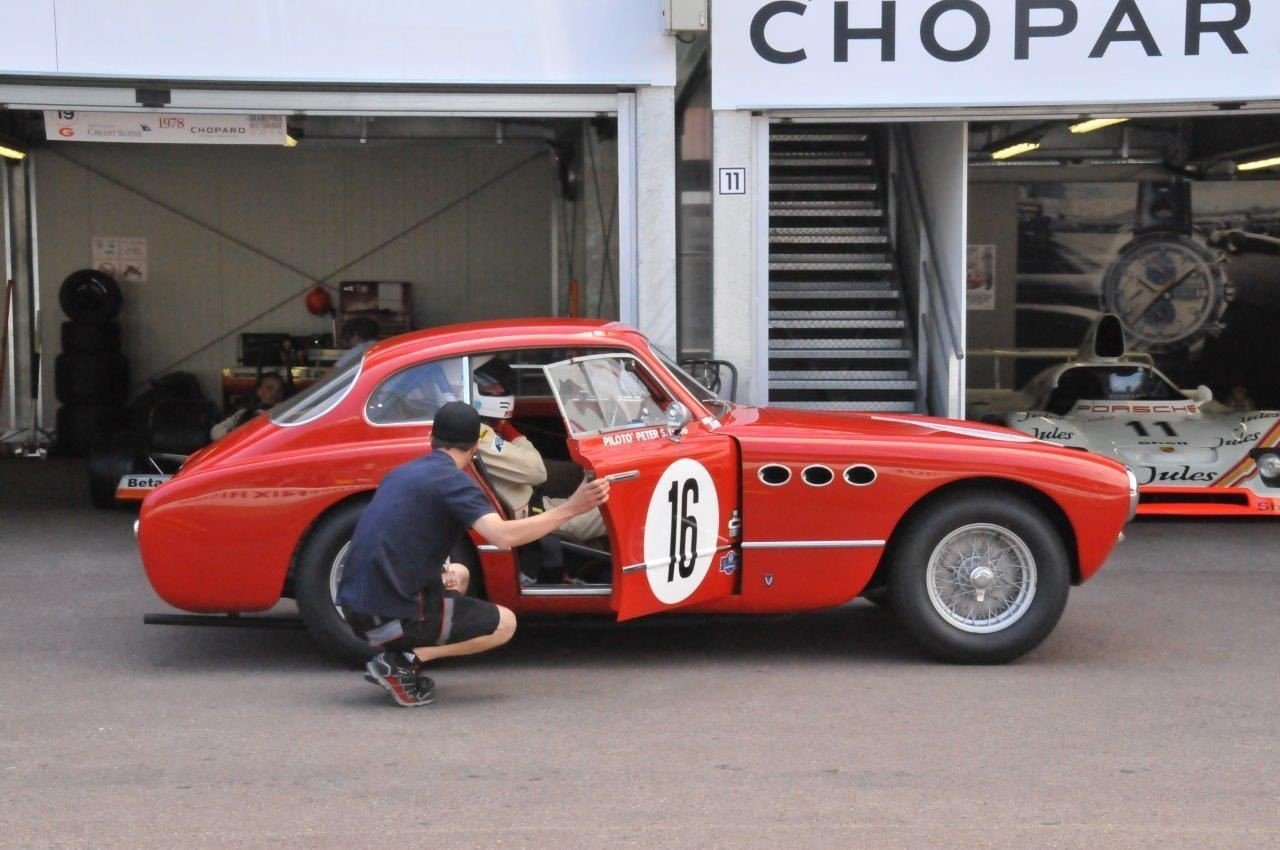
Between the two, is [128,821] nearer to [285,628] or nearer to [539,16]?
[285,628]

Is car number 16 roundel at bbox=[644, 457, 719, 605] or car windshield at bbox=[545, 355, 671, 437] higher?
car windshield at bbox=[545, 355, 671, 437]

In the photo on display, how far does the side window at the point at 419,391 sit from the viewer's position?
6.53 m

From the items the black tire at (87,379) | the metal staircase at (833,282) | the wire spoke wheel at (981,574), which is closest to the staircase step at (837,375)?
the metal staircase at (833,282)

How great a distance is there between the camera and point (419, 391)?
6.56 metres

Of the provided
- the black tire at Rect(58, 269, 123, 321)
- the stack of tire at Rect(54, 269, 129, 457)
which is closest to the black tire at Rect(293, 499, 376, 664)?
the stack of tire at Rect(54, 269, 129, 457)

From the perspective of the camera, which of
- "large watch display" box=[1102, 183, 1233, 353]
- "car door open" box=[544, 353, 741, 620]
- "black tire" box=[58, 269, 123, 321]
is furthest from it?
"large watch display" box=[1102, 183, 1233, 353]

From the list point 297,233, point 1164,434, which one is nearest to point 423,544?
point 1164,434

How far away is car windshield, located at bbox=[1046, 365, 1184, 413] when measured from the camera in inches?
456

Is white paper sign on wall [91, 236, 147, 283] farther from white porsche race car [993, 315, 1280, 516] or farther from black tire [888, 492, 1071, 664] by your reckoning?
black tire [888, 492, 1071, 664]

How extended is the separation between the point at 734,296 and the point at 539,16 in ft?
7.86

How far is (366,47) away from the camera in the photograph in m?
9.87

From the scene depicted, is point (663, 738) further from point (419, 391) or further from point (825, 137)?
point (825, 137)

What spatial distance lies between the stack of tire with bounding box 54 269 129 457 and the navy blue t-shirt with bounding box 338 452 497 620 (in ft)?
34.6

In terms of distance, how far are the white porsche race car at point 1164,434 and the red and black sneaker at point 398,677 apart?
21.1ft
